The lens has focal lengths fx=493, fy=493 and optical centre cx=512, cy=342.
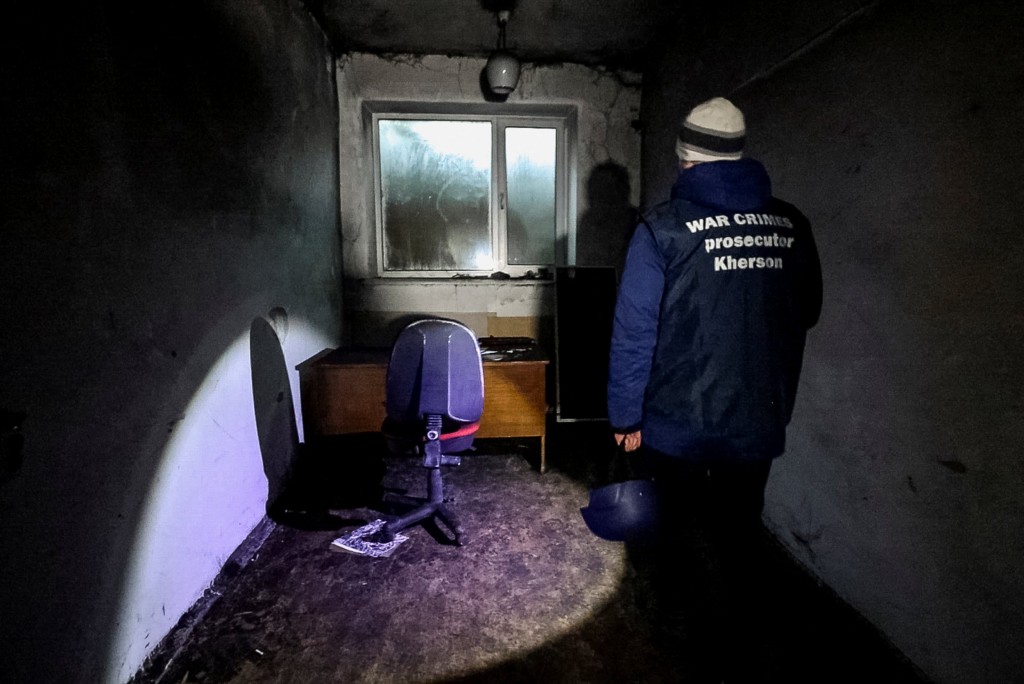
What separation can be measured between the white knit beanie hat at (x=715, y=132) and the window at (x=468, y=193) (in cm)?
274

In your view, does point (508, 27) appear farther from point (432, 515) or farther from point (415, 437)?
point (432, 515)

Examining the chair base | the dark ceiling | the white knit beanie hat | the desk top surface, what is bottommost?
the chair base

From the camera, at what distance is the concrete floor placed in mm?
1479

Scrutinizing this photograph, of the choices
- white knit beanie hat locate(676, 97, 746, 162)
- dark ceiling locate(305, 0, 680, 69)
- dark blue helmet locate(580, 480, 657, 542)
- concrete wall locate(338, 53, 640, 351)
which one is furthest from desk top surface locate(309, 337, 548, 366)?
dark ceiling locate(305, 0, 680, 69)

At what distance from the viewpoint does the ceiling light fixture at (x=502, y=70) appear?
10.8 ft

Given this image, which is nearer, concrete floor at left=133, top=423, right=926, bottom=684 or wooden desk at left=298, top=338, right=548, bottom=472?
concrete floor at left=133, top=423, right=926, bottom=684

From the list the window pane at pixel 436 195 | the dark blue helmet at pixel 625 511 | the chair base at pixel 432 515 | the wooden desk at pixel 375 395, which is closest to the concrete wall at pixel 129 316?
the wooden desk at pixel 375 395

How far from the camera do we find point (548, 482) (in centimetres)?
283

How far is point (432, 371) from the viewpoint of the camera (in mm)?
1920

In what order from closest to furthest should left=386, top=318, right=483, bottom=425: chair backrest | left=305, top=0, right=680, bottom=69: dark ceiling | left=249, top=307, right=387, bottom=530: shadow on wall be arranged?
left=386, top=318, right=483, bottom=425: chair backrest → left=249, top=307, right=387, bottom=530: shadow on wall → left=305, top=0, right=680, bottom=69: dark ceiling

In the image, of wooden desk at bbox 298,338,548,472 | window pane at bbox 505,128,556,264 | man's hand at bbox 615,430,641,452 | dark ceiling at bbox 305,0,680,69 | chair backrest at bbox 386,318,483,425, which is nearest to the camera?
man's hand at bbox 615,430,641,452

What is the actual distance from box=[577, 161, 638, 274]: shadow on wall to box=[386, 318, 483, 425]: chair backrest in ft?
7.12

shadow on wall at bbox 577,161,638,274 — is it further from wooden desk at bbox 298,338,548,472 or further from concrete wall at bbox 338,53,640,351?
wooden desk at bbox 298,338,548,472

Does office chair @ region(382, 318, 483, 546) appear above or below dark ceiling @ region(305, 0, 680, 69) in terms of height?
below
